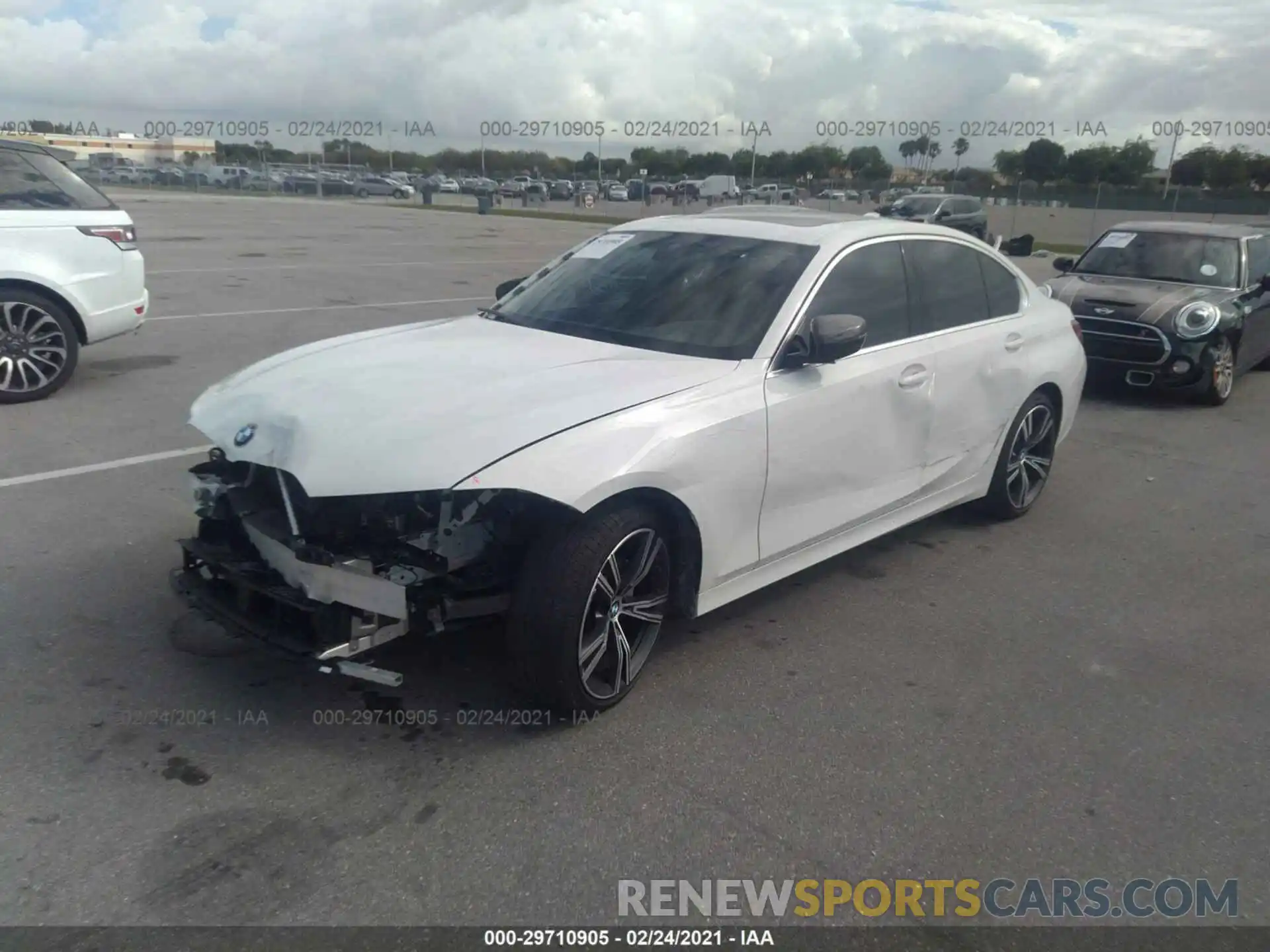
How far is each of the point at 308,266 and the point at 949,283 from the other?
1445cm

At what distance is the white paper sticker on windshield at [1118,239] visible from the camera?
1038 centimetres

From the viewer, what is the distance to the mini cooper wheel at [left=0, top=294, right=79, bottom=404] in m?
Answer: 7.40

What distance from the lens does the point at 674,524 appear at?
3742 mm

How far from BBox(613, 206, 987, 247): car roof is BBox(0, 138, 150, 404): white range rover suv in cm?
459

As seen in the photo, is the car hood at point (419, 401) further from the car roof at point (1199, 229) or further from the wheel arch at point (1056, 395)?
the car roof at point (1199, 229)

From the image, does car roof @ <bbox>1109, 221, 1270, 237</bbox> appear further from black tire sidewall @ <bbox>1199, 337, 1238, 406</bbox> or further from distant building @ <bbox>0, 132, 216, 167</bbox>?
distant building @ <bbox>0, 132, 216, 167</bbox>

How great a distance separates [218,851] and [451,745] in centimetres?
80

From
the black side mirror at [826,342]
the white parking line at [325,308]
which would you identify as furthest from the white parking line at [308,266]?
the black side mirror at [826,342]

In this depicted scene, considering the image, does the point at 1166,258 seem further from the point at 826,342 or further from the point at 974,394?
the point at 826,342

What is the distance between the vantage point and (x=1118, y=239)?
10438 millimetres

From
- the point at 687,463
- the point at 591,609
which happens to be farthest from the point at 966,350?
the point at 591,609

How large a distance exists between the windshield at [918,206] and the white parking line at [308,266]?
45.2 ft

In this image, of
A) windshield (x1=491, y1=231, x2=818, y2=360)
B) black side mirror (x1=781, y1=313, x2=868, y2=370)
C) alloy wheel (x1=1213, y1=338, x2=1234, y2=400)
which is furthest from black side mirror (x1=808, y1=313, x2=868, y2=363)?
alloy wheel (x1=1213, y1=338, x2=1234, y2=400)

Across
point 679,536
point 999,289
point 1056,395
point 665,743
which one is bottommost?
point 665,743
